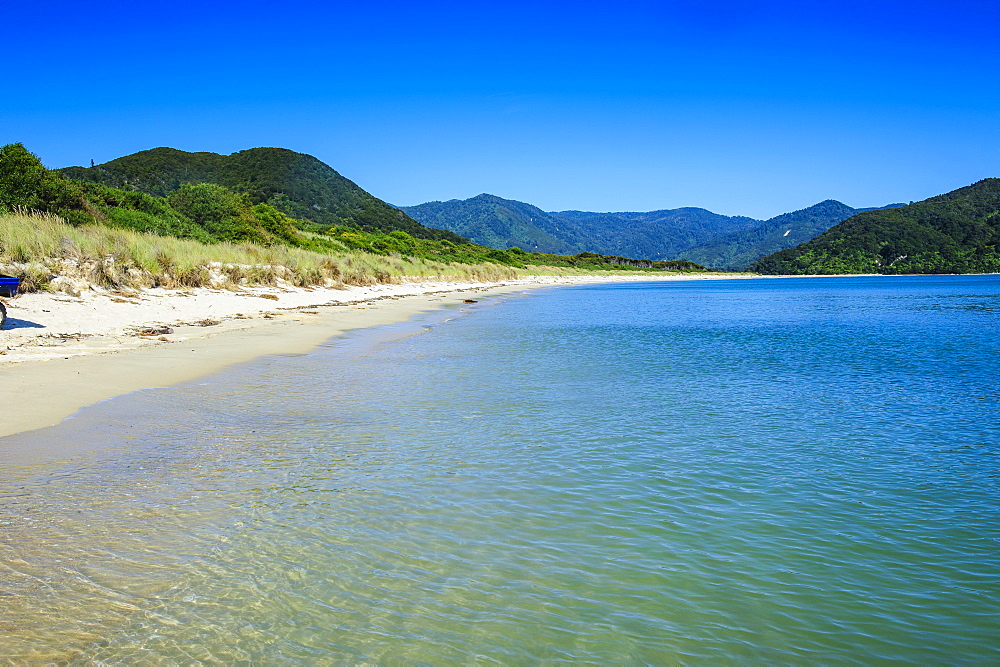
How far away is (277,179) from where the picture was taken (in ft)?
438

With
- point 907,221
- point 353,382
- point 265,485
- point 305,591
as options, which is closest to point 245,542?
point 305,591

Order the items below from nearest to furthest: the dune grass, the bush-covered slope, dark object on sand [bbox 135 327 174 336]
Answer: dark object on sand [bbox 135 327 174 336] → the dune grass → the bush-covered slope

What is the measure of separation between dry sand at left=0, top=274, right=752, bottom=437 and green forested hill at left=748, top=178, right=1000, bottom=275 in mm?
142951

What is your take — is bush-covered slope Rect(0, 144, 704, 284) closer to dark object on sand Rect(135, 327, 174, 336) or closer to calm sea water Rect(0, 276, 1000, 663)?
dark object on sand Rect(135, 327, 174, 336)

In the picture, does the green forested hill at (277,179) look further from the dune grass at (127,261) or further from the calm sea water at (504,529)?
the calm sea water at (504,529)

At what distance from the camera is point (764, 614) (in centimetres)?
307

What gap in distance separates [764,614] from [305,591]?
213 centimetres

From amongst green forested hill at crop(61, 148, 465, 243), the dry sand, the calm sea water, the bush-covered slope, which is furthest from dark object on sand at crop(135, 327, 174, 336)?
green forested hill at crop(61, 148, 465, 243)

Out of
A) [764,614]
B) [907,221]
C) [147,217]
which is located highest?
[907,221]

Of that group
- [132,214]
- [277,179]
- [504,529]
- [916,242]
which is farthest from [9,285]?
[916,242]

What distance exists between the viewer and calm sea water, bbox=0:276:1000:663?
2850 millimetres

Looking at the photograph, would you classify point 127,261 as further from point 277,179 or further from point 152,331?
point 277,179

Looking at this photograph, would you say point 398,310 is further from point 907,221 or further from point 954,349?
point 907,221

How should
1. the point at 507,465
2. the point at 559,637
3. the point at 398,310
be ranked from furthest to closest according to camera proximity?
the point at 398,310, the point at 507,465, the point at 559,637
